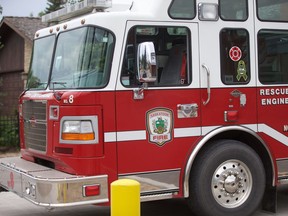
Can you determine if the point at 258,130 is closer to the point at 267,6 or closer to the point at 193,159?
the point at 193,159

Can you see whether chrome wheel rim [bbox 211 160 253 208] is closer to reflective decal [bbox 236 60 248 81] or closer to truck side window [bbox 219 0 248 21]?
reflective decal [bbox 236 60 248 81]

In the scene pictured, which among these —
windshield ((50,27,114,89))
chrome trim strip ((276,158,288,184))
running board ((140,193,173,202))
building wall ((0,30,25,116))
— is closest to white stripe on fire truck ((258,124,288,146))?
chrome trim strip ((276,158,288,184))

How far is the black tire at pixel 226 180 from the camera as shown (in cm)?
602

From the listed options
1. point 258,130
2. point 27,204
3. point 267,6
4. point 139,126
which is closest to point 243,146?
point 258,130

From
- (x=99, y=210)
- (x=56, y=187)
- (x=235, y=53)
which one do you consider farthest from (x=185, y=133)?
(x=99, y=210)

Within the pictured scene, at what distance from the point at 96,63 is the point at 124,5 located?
764 millimetres

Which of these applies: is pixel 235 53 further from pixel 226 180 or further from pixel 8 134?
pixel 8 134

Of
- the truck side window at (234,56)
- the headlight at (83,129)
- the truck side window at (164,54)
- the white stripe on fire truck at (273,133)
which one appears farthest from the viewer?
the white stripe on fire truck at (273,133)

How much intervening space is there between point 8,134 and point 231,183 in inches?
384

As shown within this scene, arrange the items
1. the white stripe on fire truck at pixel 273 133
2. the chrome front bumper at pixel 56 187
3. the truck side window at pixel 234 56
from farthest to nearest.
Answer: the white stripe on fire truck at pixel 273 133 < the truck side window at pixel 234 56 < the chrome front bumper at pixel 56 187

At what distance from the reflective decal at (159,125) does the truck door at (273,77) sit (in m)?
1.27

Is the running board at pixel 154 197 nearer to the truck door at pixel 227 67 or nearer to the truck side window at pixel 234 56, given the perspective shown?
the truck door at pixel 227 67

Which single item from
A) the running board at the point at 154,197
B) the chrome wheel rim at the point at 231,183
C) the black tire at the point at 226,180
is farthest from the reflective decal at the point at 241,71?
the running board at the point at 154,197

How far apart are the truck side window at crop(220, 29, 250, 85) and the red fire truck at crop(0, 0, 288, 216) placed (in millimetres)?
13
